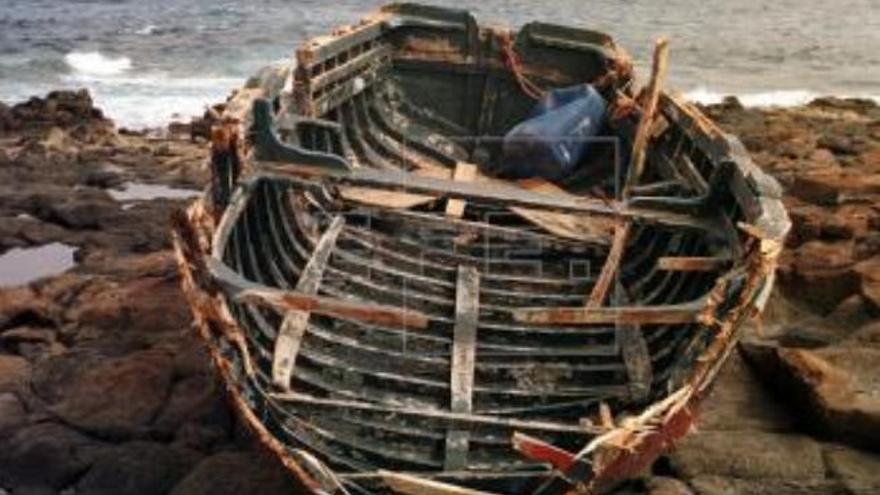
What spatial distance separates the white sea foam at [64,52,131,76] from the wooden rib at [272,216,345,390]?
23.2 meters

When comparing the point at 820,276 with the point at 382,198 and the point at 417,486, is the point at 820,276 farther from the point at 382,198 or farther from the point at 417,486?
the point at 417,486

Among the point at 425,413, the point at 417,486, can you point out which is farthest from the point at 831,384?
the point at 417,486

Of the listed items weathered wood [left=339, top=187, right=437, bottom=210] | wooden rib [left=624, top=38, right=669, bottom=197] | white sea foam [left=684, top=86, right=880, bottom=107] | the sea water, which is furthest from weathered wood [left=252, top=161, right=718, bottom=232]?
white sea foam [left=684, top=86, right=880, bottom=107]

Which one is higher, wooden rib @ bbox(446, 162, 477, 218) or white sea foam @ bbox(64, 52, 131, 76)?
wooden rib @ bbox(446, 162, 477, 218)

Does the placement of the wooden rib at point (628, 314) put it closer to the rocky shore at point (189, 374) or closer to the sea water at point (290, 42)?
the rocky shore at point (189, 374)

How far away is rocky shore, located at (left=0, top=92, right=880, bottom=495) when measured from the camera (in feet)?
24.7

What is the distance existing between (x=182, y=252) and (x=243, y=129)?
190 cm

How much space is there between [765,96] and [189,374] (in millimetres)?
24917

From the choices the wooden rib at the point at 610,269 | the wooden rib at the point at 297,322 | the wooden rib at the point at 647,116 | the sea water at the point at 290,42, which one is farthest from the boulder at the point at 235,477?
the sea water at the point at 290,42

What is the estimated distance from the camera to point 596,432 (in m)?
6.00

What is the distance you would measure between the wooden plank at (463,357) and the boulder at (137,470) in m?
2.01

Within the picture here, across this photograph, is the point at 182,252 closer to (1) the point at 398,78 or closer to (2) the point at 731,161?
(2) the point at 731,161

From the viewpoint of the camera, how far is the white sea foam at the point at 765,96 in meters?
30.0

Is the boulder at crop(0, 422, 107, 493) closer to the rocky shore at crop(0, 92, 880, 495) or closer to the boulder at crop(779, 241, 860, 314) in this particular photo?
→ the rocky shore at crop(0, 92, 880, 495)
